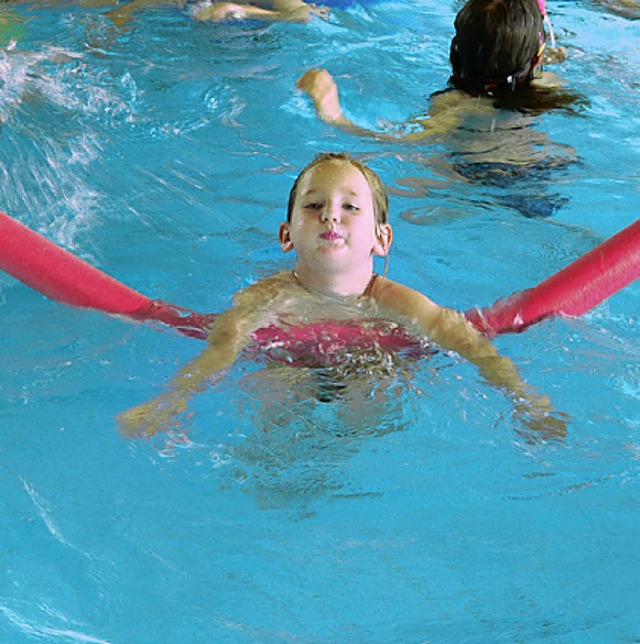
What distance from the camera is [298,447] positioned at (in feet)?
8.43

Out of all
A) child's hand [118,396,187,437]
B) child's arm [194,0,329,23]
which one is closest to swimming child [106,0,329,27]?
child's arm [194,0,329,23]

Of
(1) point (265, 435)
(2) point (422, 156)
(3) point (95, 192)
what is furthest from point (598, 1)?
(1) point (265, 435)

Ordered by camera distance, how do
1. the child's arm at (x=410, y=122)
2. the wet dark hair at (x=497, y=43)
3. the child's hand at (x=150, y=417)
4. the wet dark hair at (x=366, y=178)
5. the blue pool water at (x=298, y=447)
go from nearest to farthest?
the blue pool water at (x=298, y=447)
the child's hand at (x=150, y=417)
the wet dark hair at (x=366, y=178)
the wet dark hair at (x=497, y=43)
the child's arm at (x=410, y=122)

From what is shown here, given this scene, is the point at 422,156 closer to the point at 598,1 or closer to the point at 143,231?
the point at 143,231

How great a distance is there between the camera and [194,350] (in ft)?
10.1

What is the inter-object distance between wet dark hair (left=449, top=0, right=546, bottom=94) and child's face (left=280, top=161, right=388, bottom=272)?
173cm

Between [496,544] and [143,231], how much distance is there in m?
2.10

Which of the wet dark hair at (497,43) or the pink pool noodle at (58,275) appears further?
the wet dark hair at (497,43)

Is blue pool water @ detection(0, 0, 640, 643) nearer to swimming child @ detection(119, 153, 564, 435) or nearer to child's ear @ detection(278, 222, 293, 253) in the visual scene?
swimming child @ detection(119, 153, 564, 435)

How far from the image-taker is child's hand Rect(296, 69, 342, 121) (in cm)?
457

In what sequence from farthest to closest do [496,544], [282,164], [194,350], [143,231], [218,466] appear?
[282,164]
[143,231]
[194,350]
[218,466]
[496,544]

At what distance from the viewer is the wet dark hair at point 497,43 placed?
4223 millimetres

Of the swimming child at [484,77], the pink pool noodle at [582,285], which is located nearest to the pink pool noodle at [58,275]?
the pink pool noodle at [582,285]

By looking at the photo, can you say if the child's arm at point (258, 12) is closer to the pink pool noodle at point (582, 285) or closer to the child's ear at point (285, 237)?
the child's ear at point (285, 237)
